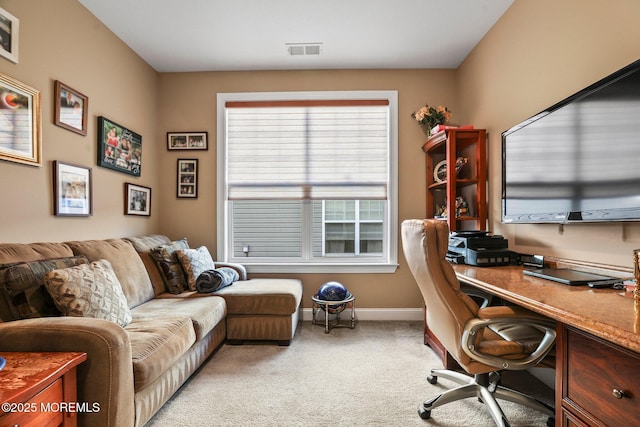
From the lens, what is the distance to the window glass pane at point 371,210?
367cm

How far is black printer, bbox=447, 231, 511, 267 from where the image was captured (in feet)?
7.18

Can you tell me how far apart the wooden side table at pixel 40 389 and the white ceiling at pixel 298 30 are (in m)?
2.53

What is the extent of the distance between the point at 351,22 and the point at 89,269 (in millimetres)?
2661

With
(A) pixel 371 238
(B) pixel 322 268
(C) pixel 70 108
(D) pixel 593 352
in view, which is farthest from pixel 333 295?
(C) pixel 70 108

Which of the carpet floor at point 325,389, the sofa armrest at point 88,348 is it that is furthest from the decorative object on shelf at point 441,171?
the sofa armrest at point 88,348

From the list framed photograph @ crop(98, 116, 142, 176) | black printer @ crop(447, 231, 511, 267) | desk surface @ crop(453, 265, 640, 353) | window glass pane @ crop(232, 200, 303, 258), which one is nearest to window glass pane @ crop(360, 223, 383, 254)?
window glass pane @ crop(232, 200, 303, 258)

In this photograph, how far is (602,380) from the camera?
1.03 meters

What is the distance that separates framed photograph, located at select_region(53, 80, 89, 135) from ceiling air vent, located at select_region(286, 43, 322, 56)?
182 centimetres

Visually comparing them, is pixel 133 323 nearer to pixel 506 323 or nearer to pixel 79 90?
pixel 79 90

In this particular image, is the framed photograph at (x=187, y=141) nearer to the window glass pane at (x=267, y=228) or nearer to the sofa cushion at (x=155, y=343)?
the window glass pane at (x=267, y=228)

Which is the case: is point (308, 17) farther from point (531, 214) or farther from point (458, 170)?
point (531, 214)

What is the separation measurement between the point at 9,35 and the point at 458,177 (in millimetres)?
3523

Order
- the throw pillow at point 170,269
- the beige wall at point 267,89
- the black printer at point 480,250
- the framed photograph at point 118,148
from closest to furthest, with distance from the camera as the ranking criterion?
1. the beige wall at point 267,89
2. the black printer at point 480,250
3. the framed photograph at point 118,148
4. the throw pillow at point 170,269

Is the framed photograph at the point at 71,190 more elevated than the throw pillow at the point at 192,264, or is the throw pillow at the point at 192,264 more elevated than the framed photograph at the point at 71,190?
the framed photograph at the point at 71,190
